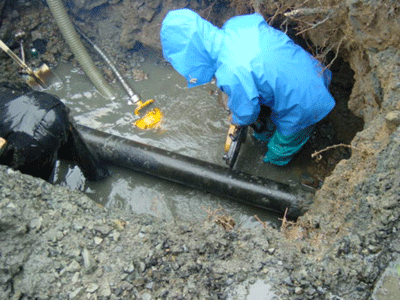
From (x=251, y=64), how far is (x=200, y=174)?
111 centimetres

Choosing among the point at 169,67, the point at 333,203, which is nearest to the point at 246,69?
the point at 333,203

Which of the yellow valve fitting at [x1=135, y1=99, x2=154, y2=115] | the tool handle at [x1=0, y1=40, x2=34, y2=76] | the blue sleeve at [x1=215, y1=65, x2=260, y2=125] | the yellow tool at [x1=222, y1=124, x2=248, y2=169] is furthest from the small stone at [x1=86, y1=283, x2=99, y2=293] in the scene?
the tool handle at [x1=0, y1=40, x2=34, y2=76]

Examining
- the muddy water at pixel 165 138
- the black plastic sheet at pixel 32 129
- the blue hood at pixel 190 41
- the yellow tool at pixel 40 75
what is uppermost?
the blue hood at pixel 190 41

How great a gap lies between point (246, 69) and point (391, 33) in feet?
3.29

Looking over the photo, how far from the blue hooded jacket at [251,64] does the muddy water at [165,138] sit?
→ 888mm

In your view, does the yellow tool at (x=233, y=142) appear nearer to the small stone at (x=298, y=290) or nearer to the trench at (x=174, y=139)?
the trench at (x=174, y=139)

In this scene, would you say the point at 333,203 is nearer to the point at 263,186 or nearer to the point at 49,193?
the point at 263,186

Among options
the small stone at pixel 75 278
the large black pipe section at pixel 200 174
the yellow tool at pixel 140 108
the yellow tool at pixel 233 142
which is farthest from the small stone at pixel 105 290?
the yellow tool at pixel 140 108

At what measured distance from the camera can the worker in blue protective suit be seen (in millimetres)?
2455

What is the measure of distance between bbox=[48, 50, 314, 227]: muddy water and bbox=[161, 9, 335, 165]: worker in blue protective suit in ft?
2.74

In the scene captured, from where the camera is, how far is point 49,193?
192cm

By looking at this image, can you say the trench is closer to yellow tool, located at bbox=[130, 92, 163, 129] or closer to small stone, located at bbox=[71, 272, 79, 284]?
yellow tool, located at bbox=[130, 92, 163, 129]

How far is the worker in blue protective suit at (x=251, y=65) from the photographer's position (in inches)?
96.7

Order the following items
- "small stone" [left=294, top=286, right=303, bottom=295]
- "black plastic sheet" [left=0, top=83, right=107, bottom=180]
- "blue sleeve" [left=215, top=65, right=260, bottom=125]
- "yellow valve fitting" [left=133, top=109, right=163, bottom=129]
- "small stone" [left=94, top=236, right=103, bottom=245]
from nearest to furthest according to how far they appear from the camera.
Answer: "small stone" [left=294, top=286, right=303, bottom=295] → "small stone" [left=94, top=236, right=103, bottom=245] → "black plastic sheet" [left=0, top=83, right=107, bottom=180] → "blue sleeve" [left=215, top=65, right=260, bottom=125] → "yellow valve fitting" [left=133, top=109, right=163, bottom=129]
